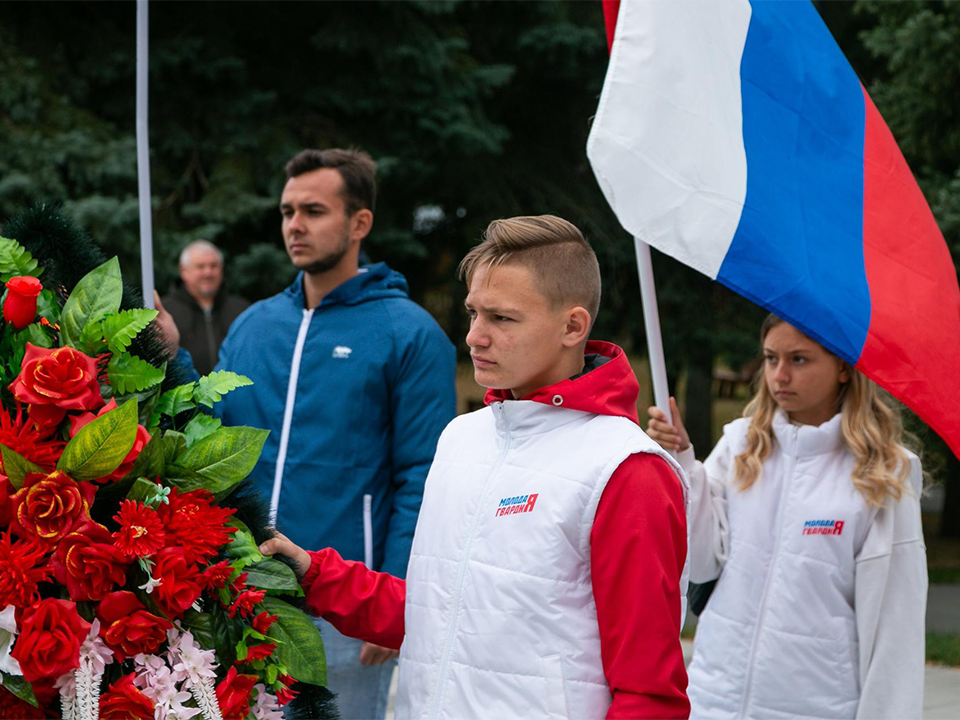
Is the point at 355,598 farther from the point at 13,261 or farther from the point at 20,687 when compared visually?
the point at 13,261

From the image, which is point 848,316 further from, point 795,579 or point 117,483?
point 117,483

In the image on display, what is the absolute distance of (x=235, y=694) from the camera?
2.04 m

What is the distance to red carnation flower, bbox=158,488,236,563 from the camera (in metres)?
2.02

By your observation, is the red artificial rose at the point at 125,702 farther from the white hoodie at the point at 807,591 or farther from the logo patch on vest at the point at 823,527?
the logo patch on vest at the point at 823,527

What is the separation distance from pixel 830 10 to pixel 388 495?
10370 mm

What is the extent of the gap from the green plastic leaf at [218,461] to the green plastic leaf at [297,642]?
0.26m

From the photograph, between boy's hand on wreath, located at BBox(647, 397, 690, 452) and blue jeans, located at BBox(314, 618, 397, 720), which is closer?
boy's hand on wreath, located at BBox(647, 397, 690, 452)

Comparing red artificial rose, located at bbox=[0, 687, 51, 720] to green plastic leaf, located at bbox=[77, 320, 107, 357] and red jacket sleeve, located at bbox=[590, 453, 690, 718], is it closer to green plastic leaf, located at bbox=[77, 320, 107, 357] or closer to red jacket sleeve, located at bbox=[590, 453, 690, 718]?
green plastic leaf, located at bbox=[77, 320, 107, 357]

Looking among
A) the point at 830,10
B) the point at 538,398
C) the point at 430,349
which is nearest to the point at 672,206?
the point at 538,398

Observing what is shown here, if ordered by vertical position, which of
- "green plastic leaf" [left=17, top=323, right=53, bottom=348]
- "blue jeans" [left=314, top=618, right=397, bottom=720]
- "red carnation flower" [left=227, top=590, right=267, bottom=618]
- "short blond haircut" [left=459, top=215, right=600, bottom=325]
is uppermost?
"short blond haircut" [left=459, top=215, right=600, bottom=325]

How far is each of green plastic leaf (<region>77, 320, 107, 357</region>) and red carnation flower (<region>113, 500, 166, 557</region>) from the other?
0.31m

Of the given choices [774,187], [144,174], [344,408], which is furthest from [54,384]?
[774,187]

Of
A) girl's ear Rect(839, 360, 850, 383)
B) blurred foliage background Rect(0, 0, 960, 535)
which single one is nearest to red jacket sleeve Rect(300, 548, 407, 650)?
girl's ear Rect(839, 360, 850, 383)

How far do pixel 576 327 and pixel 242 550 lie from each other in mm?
828
